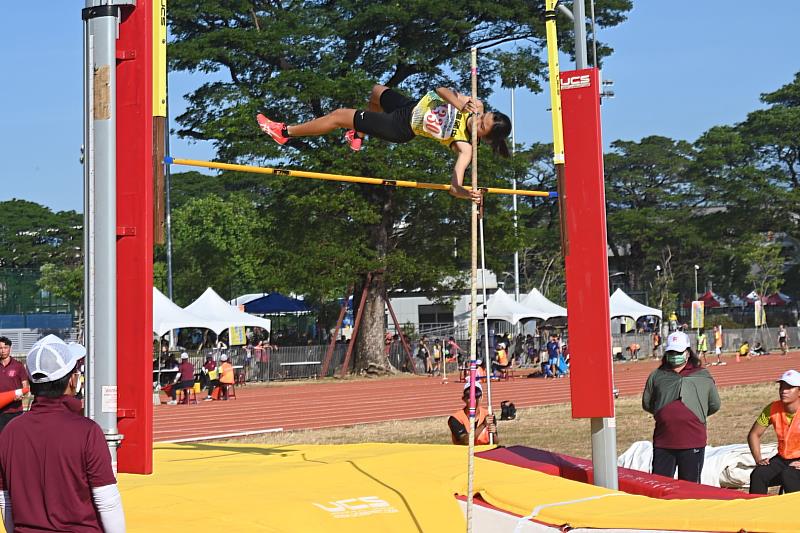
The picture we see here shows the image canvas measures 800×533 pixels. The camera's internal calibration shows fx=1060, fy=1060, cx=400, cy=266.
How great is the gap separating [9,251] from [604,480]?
5449 centimetres

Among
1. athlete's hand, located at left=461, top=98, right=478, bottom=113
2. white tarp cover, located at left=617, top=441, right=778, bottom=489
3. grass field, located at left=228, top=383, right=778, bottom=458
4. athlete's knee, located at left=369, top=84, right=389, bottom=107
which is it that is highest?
athlete's knee, located at left=369, top=84, right=389, bottom=107

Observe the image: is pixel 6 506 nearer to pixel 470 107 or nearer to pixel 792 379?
pixel 470 107

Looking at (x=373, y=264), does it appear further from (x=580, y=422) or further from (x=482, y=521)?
(x=482, y=521)

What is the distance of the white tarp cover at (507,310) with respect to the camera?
91.9 feet

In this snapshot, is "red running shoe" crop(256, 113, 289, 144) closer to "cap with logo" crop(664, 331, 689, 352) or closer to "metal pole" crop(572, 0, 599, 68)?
"metal pole" crop(572, 0, 599, 68)

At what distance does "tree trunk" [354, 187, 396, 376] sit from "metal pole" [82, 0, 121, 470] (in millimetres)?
20512

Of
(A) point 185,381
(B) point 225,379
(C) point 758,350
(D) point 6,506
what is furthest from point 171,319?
(C) point 758,350

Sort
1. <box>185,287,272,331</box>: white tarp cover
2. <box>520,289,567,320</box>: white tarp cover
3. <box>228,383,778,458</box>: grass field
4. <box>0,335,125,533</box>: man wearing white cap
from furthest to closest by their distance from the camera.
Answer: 1. <box>520,289,567,320</box>: white tarp cover
2. <box>185,287,272,331</box>: white tarp cover
3. <box>228,383,778,458</box>: grass field
4. <box>0,335,125,533</box>: man wearing white cap

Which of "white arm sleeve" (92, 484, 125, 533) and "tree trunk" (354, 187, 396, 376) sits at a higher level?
"tree trunk" (354, 187, 396, 376)

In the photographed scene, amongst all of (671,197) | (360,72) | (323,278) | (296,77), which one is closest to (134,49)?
(296,77)

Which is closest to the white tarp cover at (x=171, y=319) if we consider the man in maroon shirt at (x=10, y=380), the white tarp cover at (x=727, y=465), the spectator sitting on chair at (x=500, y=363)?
the spectator sitting on chair at (x=500, y=363)

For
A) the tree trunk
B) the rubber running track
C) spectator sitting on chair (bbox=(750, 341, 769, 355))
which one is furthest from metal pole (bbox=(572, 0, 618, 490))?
spectator sitting on chair (bbox=(750, 341, 769, 355))

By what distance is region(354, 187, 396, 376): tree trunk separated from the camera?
25.8 m

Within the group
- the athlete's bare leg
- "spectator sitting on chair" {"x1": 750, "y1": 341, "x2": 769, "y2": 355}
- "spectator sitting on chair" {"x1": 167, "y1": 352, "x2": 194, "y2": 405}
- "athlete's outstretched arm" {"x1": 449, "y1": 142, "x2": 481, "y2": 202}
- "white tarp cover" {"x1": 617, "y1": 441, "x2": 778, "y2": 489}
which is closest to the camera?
"athlete's outstretched arm" {"x1": 449, "y1": 142, "x2": 481, "y2": 202}
